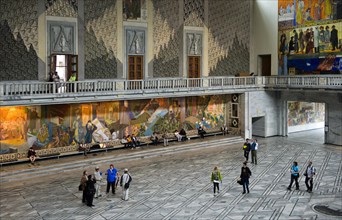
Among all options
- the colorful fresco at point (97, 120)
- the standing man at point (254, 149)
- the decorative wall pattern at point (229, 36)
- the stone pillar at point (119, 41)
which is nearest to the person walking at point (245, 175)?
the standing man at point (254, 149)

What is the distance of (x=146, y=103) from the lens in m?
25.9

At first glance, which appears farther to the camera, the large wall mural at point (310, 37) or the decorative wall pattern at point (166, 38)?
the large wall mural at point (310, 37)

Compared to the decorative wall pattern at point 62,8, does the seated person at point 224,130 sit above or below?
below

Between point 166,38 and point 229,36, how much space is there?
20.1ft

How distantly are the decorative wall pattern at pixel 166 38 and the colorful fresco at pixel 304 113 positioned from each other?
1134 centimetres

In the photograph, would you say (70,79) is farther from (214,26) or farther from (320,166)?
(320,166)

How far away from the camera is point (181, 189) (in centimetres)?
1714

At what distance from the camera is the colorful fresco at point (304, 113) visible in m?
32.2

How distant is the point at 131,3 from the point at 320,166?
14.6 meters

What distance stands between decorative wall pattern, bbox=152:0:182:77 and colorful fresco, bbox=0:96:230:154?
7.41 ft

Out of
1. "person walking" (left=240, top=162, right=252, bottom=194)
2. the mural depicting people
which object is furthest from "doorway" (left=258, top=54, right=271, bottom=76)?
"person walking" (left=240, top=162, right=252, bottom=194)

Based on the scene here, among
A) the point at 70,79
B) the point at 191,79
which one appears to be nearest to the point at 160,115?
the point at 191,79

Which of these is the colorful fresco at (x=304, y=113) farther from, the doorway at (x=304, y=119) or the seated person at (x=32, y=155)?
A: the seated person at (x=32, y=155)

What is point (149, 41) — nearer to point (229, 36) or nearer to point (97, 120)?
point (97, 120)
